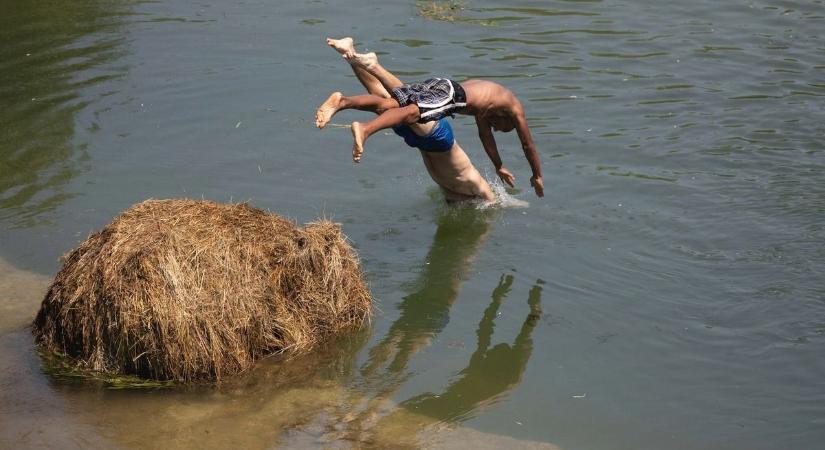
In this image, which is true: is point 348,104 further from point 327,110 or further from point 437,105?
point 437,105

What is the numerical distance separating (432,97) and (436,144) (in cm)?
86

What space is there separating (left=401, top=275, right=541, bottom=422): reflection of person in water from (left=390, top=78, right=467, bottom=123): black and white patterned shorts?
160cm

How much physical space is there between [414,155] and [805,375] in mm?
5016

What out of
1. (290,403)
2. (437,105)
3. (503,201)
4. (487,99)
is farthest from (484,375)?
(503,201)

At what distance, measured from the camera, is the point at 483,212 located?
973 cm

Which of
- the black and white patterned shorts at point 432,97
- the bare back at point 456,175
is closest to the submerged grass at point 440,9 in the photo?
the bare back at point 456,175

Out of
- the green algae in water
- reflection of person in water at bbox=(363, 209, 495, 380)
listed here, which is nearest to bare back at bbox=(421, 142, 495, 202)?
reflection of person in water at bbox=(363, 209, 495, 380)

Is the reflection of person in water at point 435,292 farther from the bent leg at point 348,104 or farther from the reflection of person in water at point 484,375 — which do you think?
the bent leg at point 348,104

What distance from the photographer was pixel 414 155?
35.8 feet

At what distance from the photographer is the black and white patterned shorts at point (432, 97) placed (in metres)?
8.00

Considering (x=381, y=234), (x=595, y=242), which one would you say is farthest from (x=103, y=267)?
(x=595, y=242)

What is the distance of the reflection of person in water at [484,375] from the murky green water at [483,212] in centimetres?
3

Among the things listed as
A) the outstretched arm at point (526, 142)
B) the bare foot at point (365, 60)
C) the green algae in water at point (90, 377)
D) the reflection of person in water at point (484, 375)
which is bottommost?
the reflection of person in water at point (484, 375)

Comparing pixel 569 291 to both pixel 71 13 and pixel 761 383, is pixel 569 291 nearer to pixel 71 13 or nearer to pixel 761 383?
pixel 761 383
